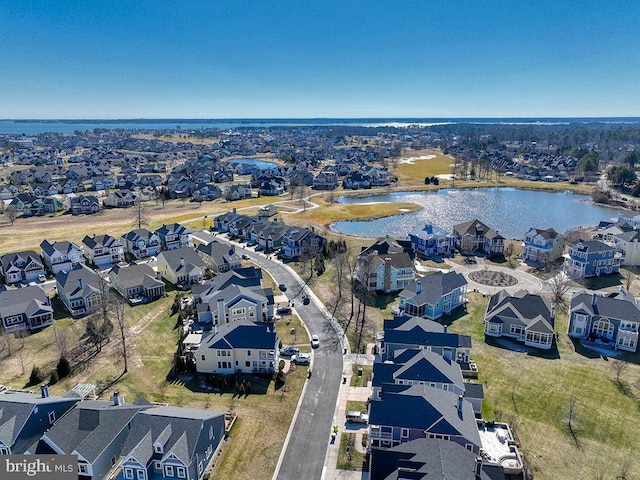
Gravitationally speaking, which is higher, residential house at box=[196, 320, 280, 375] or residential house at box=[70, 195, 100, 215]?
residential house at box=[70, 195, 100, 215]

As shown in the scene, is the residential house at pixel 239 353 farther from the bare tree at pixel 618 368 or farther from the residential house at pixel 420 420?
the bare tree at pixel 618 368

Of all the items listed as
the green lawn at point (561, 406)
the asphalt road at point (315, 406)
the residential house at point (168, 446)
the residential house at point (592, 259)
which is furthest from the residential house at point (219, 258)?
the residential house at point (592, 259)

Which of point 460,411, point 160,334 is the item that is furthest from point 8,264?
point 460,411

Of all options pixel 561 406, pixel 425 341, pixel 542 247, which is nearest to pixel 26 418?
pixel 425 341

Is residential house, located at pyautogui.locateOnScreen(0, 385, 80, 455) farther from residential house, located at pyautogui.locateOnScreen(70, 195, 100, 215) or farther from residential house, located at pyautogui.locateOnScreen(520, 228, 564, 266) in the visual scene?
residential house, located at pyautogui.locateOnScreen(70, 195, 100, 215)

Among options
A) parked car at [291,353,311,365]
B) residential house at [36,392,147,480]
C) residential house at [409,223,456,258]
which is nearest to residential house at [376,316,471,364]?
parked car at [291,353,311,365]

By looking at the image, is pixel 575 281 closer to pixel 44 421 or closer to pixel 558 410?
pixel 558 410

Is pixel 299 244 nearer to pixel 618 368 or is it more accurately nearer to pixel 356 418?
pixel 356 418
